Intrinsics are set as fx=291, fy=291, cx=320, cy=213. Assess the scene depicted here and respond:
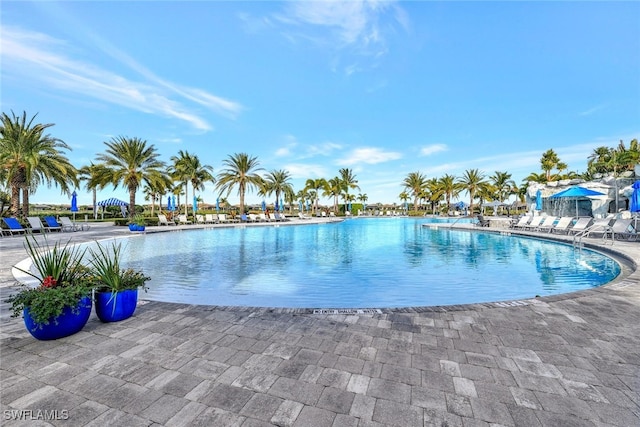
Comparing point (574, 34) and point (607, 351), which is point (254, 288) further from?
point (574, 34)

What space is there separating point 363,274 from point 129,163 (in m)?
23.6

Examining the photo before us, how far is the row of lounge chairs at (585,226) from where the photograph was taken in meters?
12.5

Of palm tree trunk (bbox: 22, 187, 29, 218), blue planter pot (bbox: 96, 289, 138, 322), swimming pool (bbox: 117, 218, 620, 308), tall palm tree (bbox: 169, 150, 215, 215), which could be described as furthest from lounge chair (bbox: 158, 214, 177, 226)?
blue planter pot (bbox: 96, 289, 138, 322)

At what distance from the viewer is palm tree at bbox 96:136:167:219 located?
23.0m

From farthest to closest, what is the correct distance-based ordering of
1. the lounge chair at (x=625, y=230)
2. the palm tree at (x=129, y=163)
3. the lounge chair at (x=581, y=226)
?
the palm tree at (x=129, y=163)
the lounge chair at (x=581, y=226)
the lounge chair at (x=625, y=230)

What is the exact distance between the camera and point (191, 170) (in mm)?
36344

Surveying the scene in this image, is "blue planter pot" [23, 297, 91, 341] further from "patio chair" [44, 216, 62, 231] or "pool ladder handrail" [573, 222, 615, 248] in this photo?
"patio chair" [44, 216, 62, 231]

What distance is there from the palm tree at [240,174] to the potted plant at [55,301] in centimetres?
2975

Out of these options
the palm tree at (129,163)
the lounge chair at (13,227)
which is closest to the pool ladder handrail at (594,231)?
the lounge chair at (13,227)

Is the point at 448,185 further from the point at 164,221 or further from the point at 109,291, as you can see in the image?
the point at 109,291

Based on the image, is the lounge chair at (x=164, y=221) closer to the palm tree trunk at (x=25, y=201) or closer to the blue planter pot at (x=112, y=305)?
the palm tree trunk at (x=25, y=201)

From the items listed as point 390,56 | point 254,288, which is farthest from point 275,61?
point 254,288

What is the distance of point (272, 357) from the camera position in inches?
107

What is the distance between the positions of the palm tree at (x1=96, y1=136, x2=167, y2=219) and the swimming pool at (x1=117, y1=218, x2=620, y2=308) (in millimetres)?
14323
